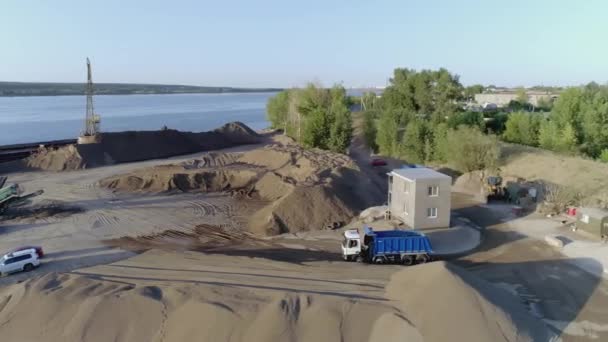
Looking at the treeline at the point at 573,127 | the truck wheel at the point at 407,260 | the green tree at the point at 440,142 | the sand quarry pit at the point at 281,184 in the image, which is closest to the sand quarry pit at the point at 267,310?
the truck wheel at the point at 407,260

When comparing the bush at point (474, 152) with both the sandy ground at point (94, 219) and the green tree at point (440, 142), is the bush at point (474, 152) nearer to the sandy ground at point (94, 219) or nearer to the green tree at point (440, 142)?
the green tree at point (440, 142)

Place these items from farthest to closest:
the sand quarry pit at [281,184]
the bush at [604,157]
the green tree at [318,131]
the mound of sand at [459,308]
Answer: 1. the green tree at [318,131]
2. the bush at [604,157]
3. the sand quarry pit at [281,184]
4. the mound of sand at [459,308]

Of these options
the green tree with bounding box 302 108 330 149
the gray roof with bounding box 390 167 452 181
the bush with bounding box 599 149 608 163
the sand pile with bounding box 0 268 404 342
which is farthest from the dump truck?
the bush with bounding box 599 149 608 163

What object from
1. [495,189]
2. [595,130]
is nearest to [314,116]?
[495,189]

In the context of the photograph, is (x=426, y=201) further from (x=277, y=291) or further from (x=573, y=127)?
(x=573, y=127)

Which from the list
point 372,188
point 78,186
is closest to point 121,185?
point 78,186

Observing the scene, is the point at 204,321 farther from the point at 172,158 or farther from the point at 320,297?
the point at 172,158
